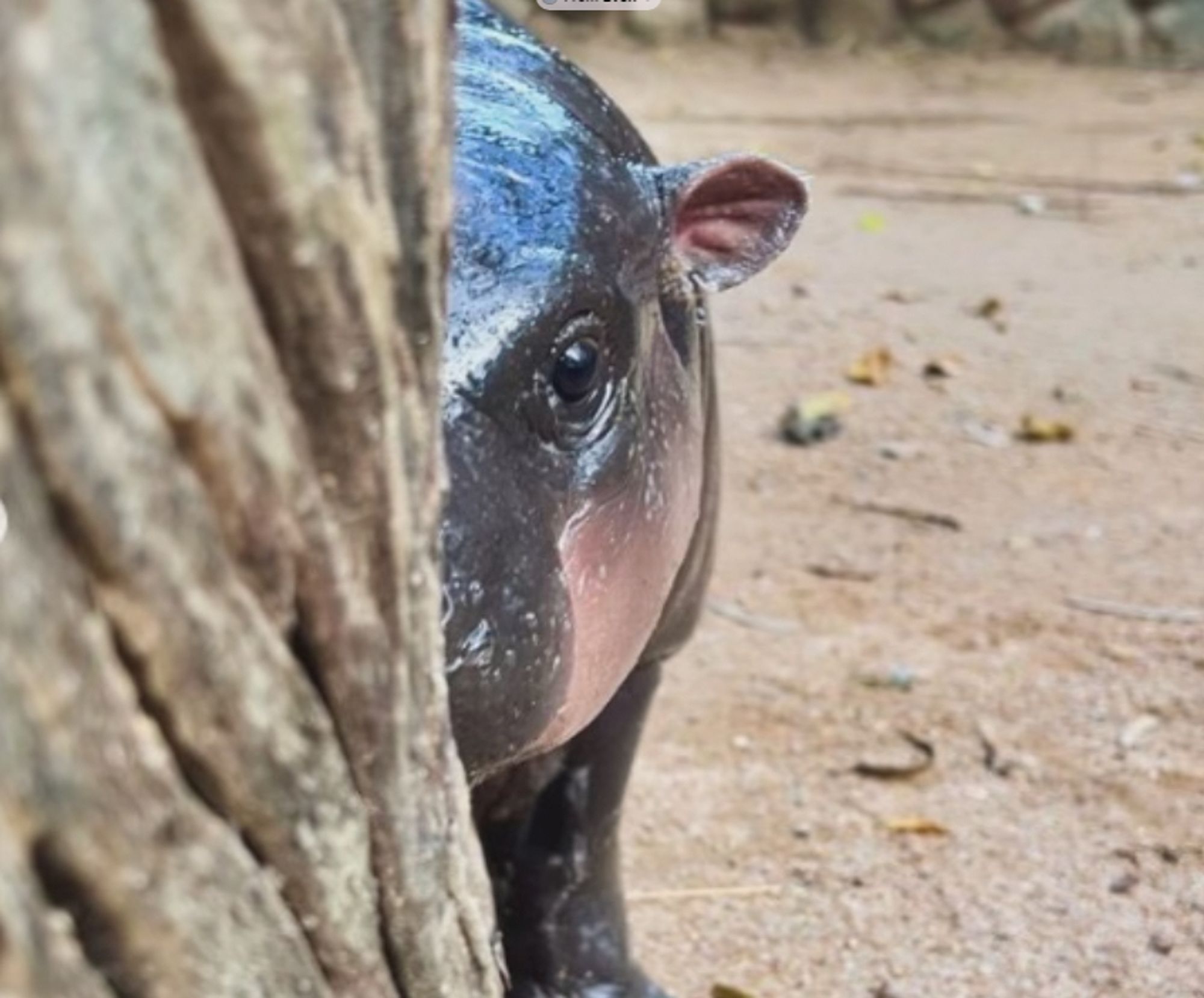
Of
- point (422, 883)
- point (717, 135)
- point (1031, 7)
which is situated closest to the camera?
point (422, 883)

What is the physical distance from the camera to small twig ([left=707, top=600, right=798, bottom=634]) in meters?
2.45

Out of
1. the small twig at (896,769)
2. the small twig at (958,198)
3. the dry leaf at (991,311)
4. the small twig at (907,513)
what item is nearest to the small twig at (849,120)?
→ the small twig at (958,198)

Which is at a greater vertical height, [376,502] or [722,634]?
[376,502]

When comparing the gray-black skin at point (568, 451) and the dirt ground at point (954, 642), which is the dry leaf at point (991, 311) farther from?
the gray-black skin at point (568, 451)

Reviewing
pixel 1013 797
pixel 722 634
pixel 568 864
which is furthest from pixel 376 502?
pixel 722 634

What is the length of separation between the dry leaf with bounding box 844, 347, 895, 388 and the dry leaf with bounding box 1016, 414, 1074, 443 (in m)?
0.29

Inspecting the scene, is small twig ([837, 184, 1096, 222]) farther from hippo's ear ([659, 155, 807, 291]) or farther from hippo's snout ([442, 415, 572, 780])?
hippo's snout ([442, 415, 572, 780])

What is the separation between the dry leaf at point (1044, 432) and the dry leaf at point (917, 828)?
3.81 ft

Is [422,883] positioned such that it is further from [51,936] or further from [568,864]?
[568,864]

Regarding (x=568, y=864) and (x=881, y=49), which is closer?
(x=568, y=864)

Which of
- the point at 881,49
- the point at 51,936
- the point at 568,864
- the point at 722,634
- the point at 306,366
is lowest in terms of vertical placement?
the point at 881,49

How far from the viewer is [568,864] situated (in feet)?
5.26

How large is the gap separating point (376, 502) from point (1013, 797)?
1.48 meters

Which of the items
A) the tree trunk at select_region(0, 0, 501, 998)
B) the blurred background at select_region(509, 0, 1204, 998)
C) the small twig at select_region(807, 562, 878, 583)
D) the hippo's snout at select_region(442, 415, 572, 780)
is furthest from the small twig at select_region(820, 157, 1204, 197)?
the tree trunk at select_region(0, 0, 501, 998)
